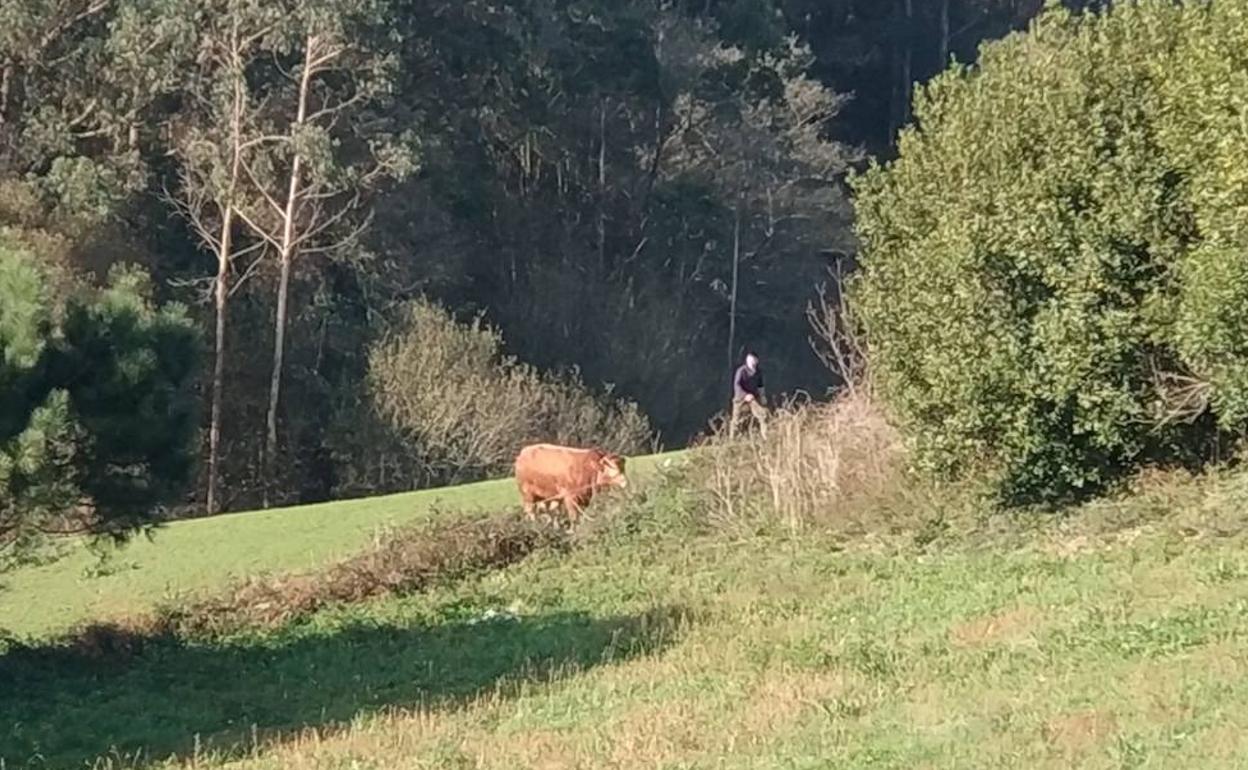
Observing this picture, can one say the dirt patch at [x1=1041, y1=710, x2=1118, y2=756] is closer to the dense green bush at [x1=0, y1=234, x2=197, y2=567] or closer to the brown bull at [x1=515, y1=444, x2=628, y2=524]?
the dense green bush at [x1=0, y1=234, x2=197, y2=567]

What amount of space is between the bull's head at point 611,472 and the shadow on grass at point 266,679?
6788 mm

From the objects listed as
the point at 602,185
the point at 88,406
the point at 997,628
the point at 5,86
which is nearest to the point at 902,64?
the point at 602,185

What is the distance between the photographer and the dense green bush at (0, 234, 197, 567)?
696 inches

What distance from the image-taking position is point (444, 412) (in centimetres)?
4431

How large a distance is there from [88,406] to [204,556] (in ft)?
28.6

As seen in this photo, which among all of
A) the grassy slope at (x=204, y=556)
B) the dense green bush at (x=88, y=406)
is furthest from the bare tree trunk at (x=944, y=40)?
the dense green bush at (x=88, y=406)

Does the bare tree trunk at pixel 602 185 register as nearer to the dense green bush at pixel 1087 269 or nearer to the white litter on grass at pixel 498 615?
the dense green bush at pixel 1087 269

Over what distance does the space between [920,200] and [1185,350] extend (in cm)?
470

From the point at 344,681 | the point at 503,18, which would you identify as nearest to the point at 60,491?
the point at 344,681

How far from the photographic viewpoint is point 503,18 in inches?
2039

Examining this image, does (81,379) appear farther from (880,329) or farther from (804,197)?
(804,197)

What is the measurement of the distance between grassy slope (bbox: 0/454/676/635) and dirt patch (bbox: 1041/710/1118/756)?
1481 centimetres

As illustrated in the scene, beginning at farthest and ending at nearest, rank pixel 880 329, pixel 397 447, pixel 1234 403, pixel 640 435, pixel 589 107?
1. pixel 589 107
2. pixel 640 435
3. pixel 397 447
4. pixel 880 329
5. pixel 1234 403

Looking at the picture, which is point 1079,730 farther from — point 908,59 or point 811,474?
point 908,59
